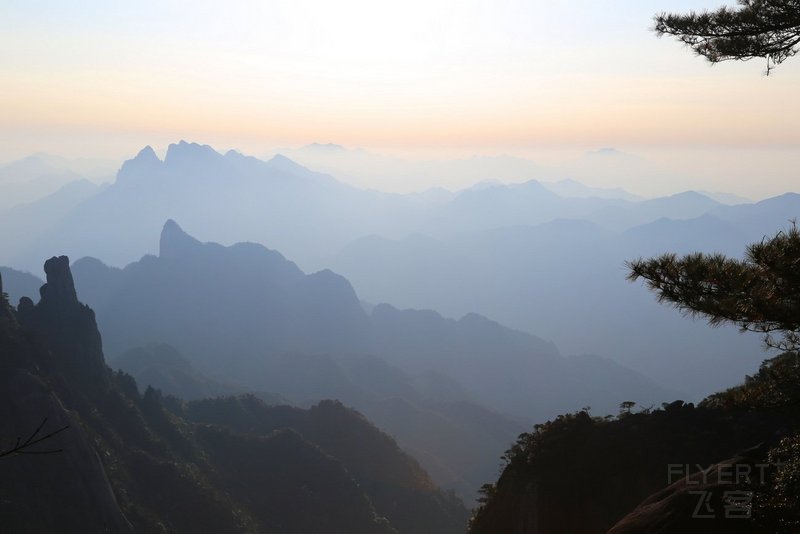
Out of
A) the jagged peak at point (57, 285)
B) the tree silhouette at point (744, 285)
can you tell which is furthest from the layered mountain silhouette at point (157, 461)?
the tree silhouette at point (744, 285)

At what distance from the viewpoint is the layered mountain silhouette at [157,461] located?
53719mm

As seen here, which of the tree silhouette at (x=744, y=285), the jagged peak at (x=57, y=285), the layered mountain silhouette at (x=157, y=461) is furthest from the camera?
the jagged peak at (x=57, y=285)

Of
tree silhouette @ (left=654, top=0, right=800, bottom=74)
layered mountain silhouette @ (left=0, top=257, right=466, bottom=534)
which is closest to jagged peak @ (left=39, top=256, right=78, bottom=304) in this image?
layered mountain silhouette @ (left=0, top=257, right=466, bottom=534)

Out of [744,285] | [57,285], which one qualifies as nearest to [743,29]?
[744,285]

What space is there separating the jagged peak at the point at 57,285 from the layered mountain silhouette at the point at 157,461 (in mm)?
151

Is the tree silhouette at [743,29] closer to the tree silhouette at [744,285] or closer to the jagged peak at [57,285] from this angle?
the tree silhouette at [744,285]

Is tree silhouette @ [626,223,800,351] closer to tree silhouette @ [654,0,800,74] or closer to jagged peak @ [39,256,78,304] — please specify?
tree silhouette @ [654,0,800,74]

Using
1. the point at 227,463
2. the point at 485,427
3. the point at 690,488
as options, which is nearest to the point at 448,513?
the point at 227,463

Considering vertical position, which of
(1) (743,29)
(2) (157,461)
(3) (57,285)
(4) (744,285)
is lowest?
(2) (157,461)

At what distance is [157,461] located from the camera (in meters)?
68.9

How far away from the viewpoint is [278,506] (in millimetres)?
75125

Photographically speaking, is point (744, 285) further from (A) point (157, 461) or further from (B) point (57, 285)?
(B) point (57, 285)

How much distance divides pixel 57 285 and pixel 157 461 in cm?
2855

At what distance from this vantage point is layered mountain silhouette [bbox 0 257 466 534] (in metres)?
53.7
